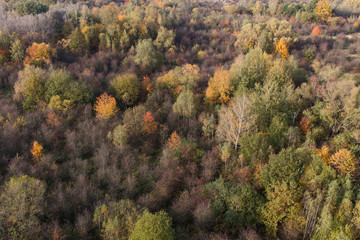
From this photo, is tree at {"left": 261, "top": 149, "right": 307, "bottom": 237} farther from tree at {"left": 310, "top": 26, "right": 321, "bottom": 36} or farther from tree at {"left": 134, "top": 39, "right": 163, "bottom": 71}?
tree at {"left": 310, "top": 26, "right": 321, "bottom": 36}

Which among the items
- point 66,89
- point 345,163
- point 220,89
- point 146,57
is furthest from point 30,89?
point 345,163

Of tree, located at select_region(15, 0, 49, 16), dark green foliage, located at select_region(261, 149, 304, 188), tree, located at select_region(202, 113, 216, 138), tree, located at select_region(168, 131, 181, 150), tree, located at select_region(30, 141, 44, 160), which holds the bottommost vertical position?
tree, located at select_region(30, 141, 44, 160)

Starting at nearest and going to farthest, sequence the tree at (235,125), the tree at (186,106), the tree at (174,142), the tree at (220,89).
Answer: the tree at (235,125), the tree at (174,142), the tree at (186,106), the tree at (220,89)

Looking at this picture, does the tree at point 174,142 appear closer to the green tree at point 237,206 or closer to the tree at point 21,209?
the green tree at point 237,206

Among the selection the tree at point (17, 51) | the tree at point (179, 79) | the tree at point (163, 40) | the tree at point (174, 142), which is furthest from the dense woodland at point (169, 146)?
the tree at point (163, 40)

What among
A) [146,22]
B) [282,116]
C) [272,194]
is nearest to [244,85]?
[282,116]

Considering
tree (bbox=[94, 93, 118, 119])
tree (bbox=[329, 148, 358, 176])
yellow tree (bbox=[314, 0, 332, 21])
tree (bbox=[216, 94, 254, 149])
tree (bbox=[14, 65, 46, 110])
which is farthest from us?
yellow tree (bbox=[314, 0, 332, 21])

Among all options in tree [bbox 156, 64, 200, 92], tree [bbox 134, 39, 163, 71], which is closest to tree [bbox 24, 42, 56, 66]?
tree [bbox 134, 39, 163, 71]
